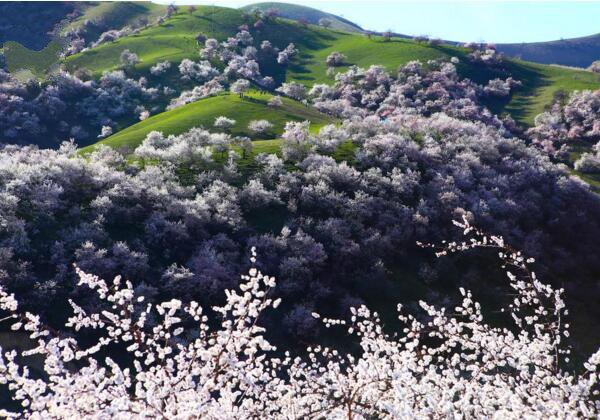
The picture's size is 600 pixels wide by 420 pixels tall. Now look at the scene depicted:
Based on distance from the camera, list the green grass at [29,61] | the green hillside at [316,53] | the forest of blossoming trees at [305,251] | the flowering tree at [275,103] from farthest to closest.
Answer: the green hillside at [316,53] < the green grass at [29,61] < the flowering tree at [275,103] < the forest of blossoming trees at [305,251]

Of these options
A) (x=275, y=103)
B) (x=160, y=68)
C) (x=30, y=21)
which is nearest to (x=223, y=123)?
(x=275, y=103)

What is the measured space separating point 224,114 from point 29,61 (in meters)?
60.8

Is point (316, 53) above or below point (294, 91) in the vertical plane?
above

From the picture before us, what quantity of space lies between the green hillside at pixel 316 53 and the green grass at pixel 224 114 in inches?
1339

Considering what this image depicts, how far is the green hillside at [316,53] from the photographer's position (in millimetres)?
109750

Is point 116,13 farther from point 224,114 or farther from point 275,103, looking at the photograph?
point 224,114

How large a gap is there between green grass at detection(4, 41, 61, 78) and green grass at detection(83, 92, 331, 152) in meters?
39.3

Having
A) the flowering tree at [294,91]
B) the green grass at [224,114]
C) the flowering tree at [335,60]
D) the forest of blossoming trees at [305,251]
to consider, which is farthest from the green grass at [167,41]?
the forest of blossoming trees at [305,251]

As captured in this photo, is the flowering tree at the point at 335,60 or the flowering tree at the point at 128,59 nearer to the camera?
the flowering tree at the point at 128,59

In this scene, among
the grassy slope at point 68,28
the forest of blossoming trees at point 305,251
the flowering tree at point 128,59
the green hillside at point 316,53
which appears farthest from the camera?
the green hillside at point 316,53

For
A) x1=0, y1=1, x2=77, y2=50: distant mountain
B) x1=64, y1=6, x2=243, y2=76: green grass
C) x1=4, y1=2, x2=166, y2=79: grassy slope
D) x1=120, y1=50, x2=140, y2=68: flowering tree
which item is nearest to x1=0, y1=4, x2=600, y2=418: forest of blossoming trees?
x1=120, y1=50, x2=140, y2=68: flowering tree

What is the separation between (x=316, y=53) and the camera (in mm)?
136125

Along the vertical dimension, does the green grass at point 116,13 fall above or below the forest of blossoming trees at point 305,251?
above

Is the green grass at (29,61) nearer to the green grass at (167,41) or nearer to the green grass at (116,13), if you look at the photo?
the green grass at (167,41)
